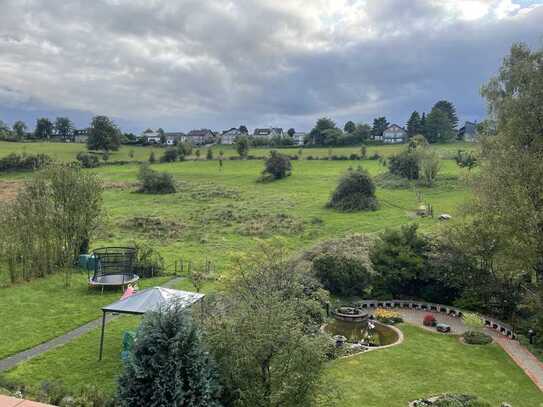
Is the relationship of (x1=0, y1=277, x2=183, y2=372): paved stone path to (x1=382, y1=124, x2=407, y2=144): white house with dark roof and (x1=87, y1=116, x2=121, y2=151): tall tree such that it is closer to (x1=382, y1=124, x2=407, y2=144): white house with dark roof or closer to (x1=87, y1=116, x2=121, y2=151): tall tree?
(x1=87, y1=116, x2=121, y2=151): tall tree

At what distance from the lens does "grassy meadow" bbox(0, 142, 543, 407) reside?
14.8m

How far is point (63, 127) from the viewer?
136m

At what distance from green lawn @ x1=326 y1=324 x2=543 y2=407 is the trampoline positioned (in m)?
12.8

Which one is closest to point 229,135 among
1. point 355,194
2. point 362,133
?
point 362,133

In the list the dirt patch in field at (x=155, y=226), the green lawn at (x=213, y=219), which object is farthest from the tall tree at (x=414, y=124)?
the dirt patch in field at (x=155, y=226)

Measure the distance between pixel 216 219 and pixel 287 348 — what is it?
34419mm

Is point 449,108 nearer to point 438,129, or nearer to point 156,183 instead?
point 438,129

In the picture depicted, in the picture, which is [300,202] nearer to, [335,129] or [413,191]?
[413,191]

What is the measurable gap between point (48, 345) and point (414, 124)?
337 feet

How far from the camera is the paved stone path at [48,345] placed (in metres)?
14.7

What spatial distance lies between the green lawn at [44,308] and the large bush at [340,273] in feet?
29.6

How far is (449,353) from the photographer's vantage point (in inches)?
709

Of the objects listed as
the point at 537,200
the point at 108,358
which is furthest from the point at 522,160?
the point at 108,358

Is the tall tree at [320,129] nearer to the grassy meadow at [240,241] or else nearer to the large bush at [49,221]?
the grassy meadow at [240,241]
